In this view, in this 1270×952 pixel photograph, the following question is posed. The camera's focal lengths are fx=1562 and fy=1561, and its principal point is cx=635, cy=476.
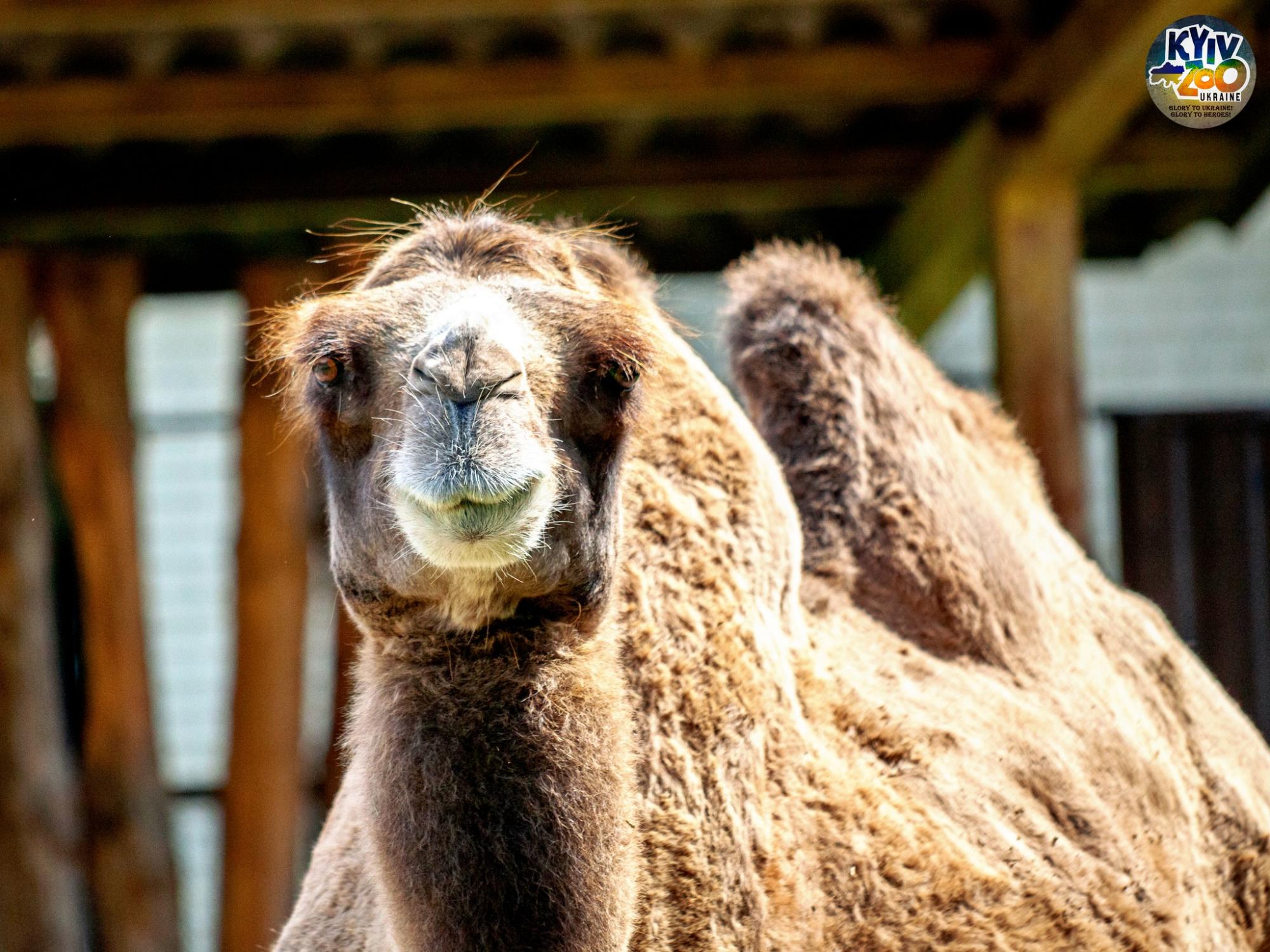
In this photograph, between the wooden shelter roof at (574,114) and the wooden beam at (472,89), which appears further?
the wooden beam at (472,89)

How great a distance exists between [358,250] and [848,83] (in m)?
3.42

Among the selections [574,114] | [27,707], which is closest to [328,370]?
[574,114]

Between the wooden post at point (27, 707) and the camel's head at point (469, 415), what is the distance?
4.49 m

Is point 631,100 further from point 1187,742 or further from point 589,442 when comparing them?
point 589,442

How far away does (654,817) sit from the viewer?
8.52ft

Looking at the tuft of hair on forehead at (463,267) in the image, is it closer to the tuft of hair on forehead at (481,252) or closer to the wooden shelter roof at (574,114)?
the tuft of hair on forehead at (481,252)

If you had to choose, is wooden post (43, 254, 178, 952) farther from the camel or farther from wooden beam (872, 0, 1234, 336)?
the camel

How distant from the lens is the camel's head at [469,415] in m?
2.22

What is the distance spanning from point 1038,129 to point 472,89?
2.12 meters

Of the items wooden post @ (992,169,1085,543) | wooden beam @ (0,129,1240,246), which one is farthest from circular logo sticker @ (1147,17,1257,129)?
wooden beam @ (0,129,1240,246)

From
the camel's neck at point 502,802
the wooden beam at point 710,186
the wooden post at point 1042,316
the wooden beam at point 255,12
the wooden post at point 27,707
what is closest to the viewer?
the camel's neck at point 502,802

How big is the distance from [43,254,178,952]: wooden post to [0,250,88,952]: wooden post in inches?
5.0

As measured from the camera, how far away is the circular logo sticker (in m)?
4.35

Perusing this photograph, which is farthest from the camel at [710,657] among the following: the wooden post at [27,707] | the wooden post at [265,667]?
the wooden post at [27,707]
